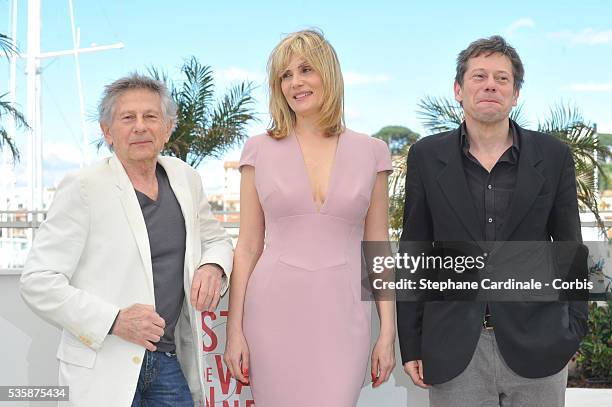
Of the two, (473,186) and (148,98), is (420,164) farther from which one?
(148,98)

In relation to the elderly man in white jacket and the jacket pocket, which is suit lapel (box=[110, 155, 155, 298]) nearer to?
the elderly man in white jacket

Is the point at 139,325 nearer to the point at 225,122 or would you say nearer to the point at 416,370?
the point at 416,370

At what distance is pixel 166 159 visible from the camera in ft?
9.14

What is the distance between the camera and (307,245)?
8.67 feet

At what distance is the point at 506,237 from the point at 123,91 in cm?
Result: 147

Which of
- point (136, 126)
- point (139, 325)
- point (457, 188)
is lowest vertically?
point (139, 325)

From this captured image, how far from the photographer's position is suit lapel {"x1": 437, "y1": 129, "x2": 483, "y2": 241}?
2.50 metres

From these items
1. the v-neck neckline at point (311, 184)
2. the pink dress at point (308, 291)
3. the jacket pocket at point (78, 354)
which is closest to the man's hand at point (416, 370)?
the pink dress at point (308, 291)

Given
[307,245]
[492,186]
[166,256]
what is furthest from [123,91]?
[492,186]

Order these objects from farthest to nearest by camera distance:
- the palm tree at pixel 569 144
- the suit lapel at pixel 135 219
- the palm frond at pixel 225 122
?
1. the palm frond at pixel 225 122
2. the palm tree at pixel 569 144
3. the suit lapel at pixel 135 219

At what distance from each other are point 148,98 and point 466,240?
4.12ft

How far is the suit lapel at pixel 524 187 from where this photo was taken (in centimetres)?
248

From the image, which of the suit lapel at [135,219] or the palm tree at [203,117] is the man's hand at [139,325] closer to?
the suit lapel at [135,219]

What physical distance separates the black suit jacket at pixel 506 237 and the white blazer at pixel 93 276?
0.99 meters
